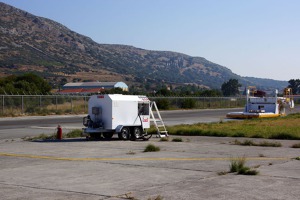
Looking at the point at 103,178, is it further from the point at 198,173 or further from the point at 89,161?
the point at 89,161

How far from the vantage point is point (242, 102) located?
90.5 meters

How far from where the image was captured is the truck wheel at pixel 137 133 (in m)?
24.3

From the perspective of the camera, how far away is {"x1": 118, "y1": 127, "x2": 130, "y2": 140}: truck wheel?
78.6 feet

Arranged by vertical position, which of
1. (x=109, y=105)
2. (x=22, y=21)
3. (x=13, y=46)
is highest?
(x=22, y=21)

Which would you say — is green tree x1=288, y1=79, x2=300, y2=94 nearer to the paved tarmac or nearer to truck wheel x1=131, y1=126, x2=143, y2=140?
truck wheel x1=131, y1=126, x2=143, y2=140

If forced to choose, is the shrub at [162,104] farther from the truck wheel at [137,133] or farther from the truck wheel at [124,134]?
the truck wheel at [124,134]

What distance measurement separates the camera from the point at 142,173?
13039 mm

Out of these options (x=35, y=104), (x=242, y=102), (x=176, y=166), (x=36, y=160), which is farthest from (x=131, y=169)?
(x=242, y=102)

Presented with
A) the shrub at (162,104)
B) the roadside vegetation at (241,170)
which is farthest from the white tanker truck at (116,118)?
the shrub at (162,104)

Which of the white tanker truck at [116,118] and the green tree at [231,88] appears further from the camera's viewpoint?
the green tree at [231,88]

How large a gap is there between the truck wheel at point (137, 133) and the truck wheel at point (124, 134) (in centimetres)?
27

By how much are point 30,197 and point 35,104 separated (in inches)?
1865

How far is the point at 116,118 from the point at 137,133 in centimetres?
142

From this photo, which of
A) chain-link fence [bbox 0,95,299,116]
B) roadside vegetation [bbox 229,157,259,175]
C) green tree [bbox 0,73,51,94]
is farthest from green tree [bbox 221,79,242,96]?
roadside vegetation [bbox 229,157,259,175]
